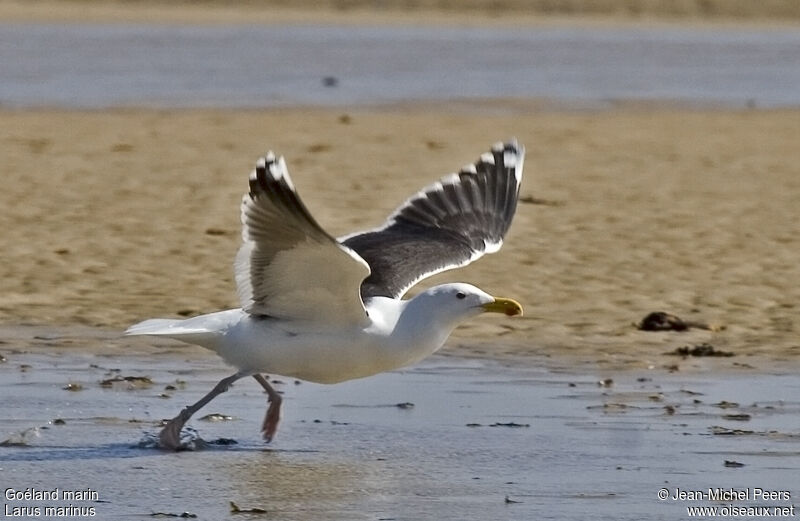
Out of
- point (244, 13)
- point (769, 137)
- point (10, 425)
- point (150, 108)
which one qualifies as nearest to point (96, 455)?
point (10, 425)

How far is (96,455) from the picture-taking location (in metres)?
7.41

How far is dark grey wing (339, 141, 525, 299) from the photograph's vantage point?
870 cm

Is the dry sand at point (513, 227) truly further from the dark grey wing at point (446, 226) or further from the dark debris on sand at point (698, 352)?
the dark grey wing at point (446, 226)

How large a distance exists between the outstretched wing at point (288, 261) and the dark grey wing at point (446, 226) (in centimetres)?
80

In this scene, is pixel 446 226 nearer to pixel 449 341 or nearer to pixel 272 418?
pixel 449 341

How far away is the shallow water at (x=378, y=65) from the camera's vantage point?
22906 millimetres

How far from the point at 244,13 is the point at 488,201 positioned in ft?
122

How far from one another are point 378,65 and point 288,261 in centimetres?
2142

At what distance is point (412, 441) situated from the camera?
Result: 7.83m

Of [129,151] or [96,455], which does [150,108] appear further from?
[96,455]

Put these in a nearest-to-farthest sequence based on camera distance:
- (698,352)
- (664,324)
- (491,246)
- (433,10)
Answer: (491,246)
(698,352)
(664,324)
(433,10)

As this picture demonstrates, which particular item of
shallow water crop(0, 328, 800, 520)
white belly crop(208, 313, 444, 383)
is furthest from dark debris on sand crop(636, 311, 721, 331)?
white belly crop(208, 313, 444, 383)

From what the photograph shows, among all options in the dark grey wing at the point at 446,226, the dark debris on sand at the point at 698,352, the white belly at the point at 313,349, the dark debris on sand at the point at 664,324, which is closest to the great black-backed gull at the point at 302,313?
the white belly at the point at 313,349

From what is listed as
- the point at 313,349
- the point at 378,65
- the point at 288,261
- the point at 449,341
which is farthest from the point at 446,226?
the point at 378,65
